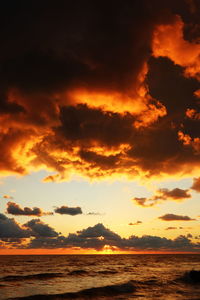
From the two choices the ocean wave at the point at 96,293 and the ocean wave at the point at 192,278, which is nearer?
the ocean wave at the point at 96,293

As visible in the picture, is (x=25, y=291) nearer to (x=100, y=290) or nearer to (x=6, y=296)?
(x=6, y=296)

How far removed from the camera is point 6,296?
24.2m

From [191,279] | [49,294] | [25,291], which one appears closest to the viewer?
[49,294]

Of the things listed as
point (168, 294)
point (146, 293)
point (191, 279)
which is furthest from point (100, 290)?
point (191, 279)

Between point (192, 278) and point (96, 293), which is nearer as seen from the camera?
point (96, 293)

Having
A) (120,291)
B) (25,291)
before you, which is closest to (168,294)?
(120,291)

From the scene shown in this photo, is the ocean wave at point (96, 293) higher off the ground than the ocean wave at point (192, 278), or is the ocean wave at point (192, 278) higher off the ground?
the ocean wave at point (192, 278)

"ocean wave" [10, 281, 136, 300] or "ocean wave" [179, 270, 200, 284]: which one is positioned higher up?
"ocean wave" [179, 270, 200, 284]

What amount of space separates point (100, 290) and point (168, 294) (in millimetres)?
7300

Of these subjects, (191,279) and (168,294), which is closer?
(168,294)

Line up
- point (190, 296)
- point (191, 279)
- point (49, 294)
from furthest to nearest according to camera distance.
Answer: point (191, 279) < point (49, 294) < point (190, 296)

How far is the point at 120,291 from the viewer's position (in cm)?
2761

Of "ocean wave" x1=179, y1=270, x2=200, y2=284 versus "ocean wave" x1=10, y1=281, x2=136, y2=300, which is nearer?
"ocean wave" x1=10, y1=281, x2=136, y2=300

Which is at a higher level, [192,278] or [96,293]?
[192,278]
